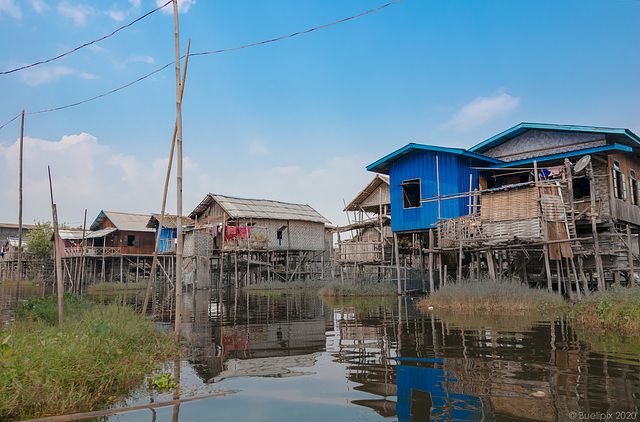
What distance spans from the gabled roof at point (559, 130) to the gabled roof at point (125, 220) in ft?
92.9

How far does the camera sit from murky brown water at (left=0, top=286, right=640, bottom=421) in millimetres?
4582

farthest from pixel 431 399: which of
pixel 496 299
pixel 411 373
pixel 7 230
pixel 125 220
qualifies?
pixel 7 230

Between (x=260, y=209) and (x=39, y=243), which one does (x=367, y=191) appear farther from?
(x=39, y=243)

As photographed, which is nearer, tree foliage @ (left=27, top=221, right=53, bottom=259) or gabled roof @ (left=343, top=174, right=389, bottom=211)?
gabled roof @ (left=343, top=174, right=389, bottom=211)

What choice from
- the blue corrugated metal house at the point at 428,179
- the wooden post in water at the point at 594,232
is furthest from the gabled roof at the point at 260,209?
the wooden post in water at the point at 594,232

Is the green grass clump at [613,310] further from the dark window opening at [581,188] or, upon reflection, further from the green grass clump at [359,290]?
the green grass clump at [359,290]

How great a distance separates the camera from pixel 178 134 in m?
8.75

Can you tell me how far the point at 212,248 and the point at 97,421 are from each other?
2765 cm

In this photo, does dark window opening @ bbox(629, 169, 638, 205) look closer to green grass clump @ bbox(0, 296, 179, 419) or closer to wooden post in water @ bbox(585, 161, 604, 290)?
wooden post in water @ bbox(585, 161, 604, 290)

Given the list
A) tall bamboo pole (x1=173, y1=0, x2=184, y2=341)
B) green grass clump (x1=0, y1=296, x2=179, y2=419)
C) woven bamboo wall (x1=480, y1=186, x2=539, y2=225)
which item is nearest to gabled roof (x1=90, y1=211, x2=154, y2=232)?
woven bamboo wall (x1=480, y1=186, x2=539, y2=225)

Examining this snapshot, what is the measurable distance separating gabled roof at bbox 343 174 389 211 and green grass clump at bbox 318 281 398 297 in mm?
4844

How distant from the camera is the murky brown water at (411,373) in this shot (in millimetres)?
4582

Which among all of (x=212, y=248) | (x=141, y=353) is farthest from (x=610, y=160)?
(x=212, y=248)

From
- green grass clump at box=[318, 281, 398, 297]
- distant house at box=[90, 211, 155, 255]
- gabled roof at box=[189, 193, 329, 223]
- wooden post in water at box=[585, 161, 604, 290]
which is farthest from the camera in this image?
distant house at box=[90, 211, 155, 255]
